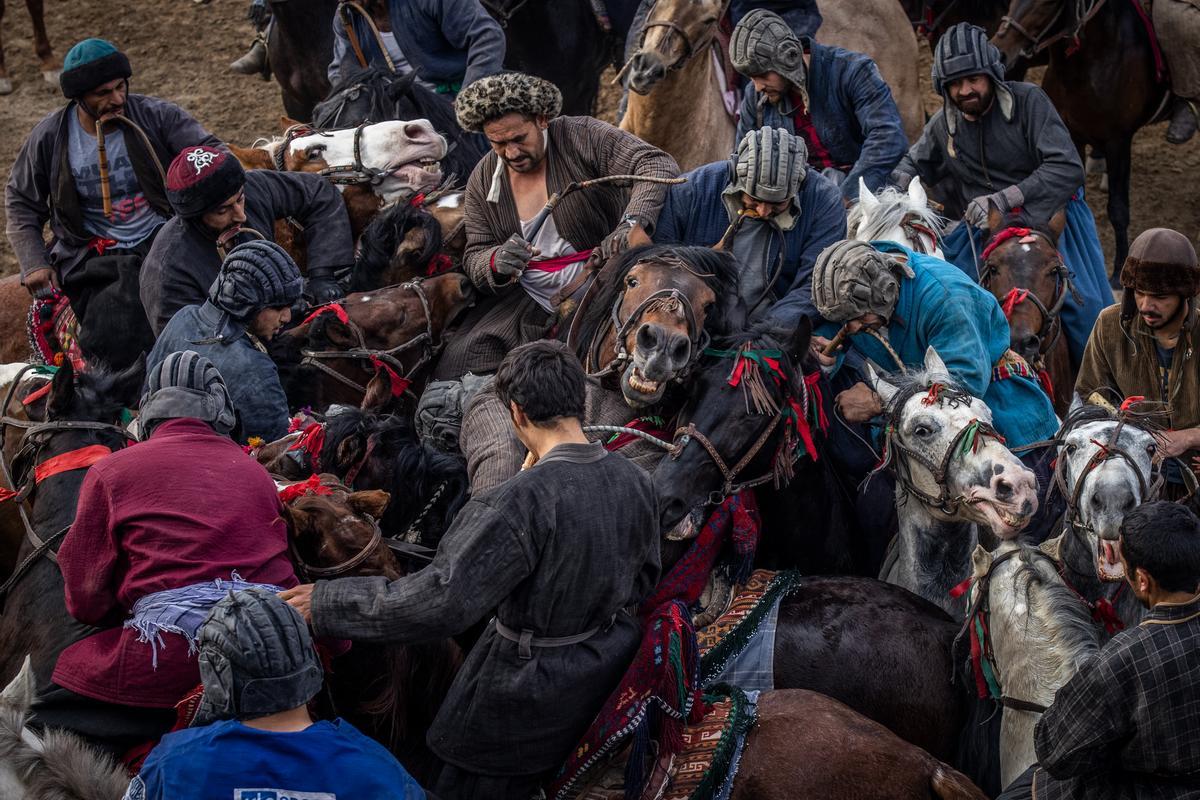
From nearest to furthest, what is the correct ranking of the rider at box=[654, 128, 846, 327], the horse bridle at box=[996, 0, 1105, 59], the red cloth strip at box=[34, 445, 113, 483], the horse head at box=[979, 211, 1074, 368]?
the red cloth strip at box=[34, 445, 113, 483], the rider at box=[654, 128, 846, 327], the horse head at box=[979, 211, 1074, 368], the horse bridle at box=[996, 0, 1105, 59]

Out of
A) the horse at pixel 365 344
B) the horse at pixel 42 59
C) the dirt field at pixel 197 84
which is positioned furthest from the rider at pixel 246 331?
the horse at pixel 42 59

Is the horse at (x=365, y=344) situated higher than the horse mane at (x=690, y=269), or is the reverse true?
the horse mane at (x=690, y=269)

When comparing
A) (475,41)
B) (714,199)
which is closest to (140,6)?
(475,41)

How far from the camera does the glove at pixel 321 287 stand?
5980mm

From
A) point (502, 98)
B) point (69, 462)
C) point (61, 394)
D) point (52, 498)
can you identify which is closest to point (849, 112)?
point (502, 98)

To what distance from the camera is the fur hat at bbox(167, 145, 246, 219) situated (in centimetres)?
560

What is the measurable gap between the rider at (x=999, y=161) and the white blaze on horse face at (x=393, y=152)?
8.62 feet

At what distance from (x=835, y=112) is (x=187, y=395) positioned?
4850 mm

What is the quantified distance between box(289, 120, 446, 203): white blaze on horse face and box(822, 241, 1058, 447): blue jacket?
2.36 m

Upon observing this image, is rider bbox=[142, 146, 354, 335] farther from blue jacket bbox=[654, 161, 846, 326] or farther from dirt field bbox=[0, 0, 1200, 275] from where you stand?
dirt field bbox=[0, 0, 1200, 275]

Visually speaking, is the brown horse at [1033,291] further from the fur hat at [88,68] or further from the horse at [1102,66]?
the fur hat at [88,68]

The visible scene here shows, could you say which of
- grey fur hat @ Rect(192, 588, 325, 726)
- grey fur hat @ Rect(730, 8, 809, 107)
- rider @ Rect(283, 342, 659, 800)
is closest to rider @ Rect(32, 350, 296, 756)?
rider @ Rect(283, 342, 659, 800)

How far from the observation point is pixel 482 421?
500cm

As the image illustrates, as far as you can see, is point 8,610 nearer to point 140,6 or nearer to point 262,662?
point 262,662
